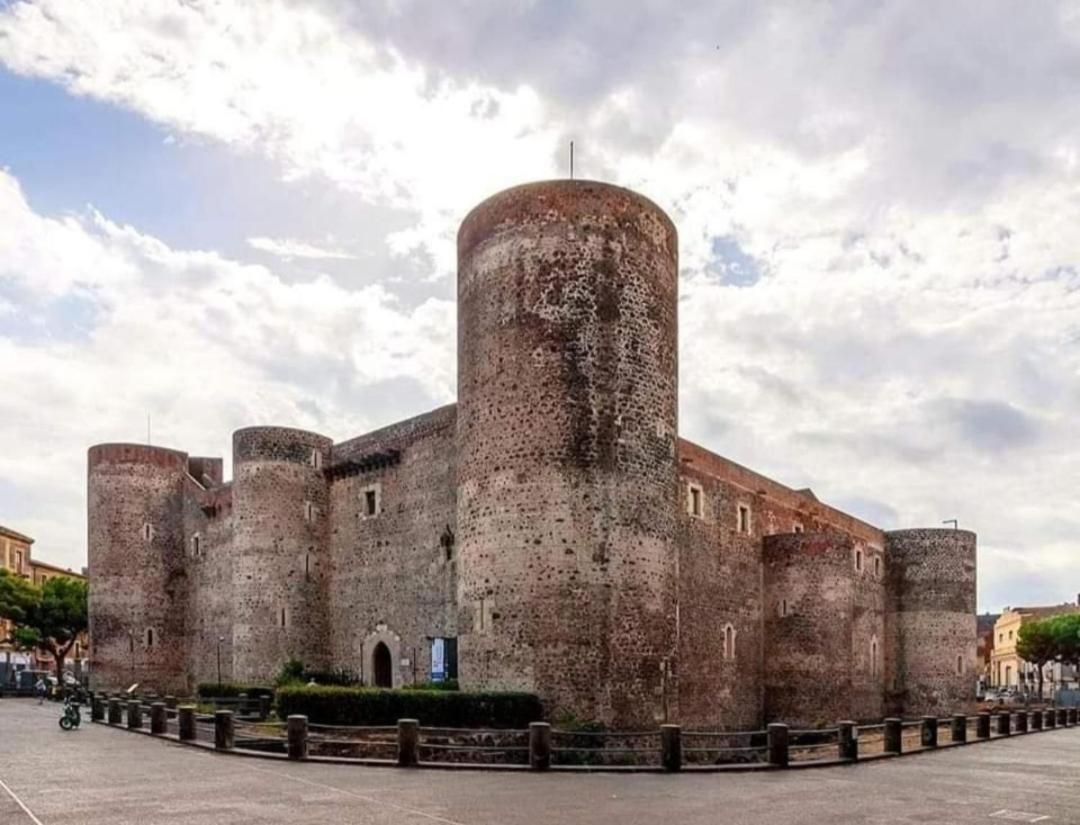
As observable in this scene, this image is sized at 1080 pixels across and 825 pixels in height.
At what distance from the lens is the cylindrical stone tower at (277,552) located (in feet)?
125

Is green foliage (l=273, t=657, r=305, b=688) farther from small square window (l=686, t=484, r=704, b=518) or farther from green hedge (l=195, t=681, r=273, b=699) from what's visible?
small square window (l=686, t=484, r=704, b=518)

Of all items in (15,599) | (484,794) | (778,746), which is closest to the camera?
(484,794)

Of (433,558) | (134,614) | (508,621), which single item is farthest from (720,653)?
(134,614)

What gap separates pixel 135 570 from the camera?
159 ft

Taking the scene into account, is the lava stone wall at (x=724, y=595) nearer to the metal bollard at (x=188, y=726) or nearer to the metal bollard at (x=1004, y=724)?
the metal bollard at (x=1004, y=724)

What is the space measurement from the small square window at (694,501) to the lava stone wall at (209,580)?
763 inches

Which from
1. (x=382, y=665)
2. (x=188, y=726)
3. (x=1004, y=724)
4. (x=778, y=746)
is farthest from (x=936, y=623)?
(x=188, y=726)

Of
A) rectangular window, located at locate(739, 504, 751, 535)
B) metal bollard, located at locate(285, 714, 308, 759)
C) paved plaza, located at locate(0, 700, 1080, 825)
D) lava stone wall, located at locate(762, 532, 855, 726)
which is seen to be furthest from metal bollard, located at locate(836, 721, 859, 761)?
rectangular window, located at locate(739, 504, 751, 535)

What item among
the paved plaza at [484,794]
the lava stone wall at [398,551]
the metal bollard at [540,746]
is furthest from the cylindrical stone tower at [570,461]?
the lava stone wall at [398,551]

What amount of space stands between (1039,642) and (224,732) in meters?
74.1

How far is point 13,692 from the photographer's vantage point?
178ft

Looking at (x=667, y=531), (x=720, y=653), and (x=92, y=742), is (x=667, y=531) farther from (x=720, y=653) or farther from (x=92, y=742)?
(x=92, y=742)

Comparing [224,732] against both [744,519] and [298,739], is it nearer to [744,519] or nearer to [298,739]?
[298,739]

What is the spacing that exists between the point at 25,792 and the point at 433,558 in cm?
1877
